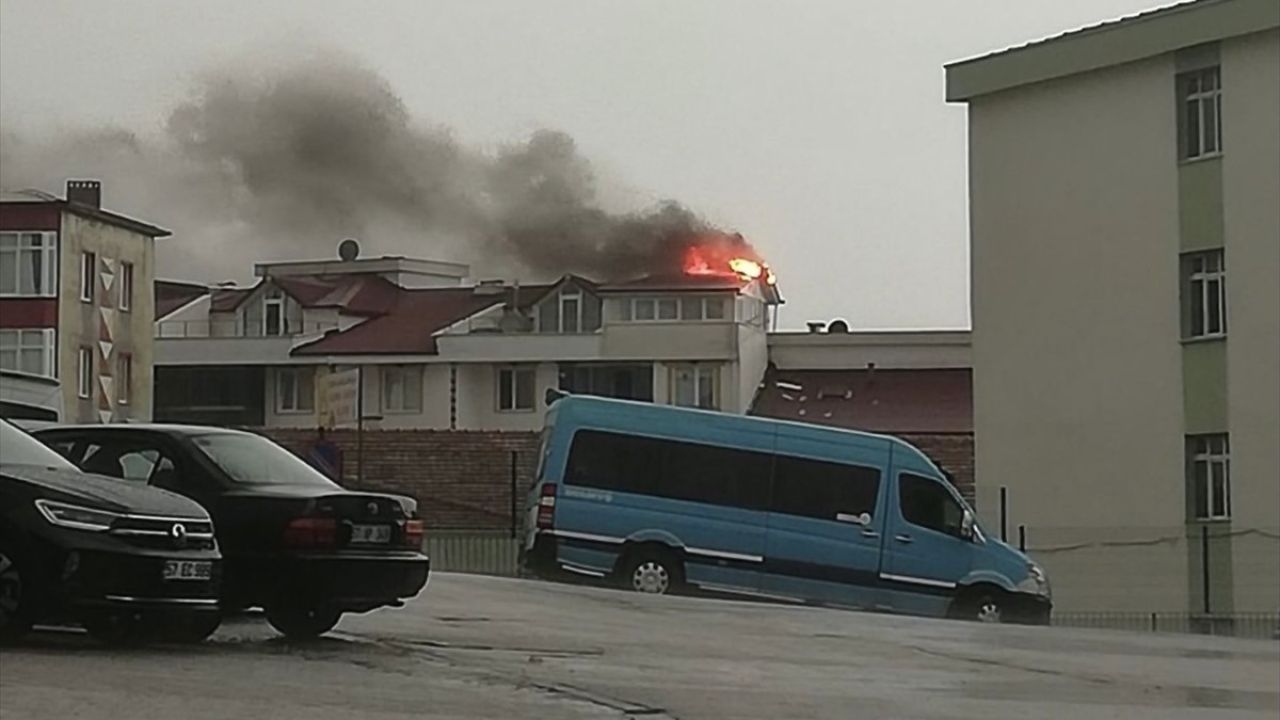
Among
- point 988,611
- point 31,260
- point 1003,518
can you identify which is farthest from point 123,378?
point 988,611

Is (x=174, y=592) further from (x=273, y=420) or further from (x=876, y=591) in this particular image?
(x=273, y=420)

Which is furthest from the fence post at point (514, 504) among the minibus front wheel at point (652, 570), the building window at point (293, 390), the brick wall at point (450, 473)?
the building window at point (293, 390)

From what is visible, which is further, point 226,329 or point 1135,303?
point 226,329

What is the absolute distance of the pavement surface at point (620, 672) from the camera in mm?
12805

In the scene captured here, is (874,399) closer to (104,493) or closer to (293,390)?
(293,390)

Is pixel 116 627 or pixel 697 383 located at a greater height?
pixel 697 383

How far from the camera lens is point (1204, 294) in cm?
3784

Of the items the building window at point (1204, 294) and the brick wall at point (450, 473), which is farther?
the brick wall at point (450, 473)

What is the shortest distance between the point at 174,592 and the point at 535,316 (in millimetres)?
66897

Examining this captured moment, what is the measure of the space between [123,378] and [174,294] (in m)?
21.4

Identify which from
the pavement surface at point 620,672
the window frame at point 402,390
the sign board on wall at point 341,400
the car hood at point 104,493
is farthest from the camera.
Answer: the window frame at point 402,390

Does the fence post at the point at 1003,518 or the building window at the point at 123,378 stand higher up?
the building window at the point at 123,378

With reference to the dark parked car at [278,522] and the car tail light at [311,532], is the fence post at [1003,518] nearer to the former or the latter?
the dark parked car at [278,522]

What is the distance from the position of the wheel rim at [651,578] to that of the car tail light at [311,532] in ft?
43.5
